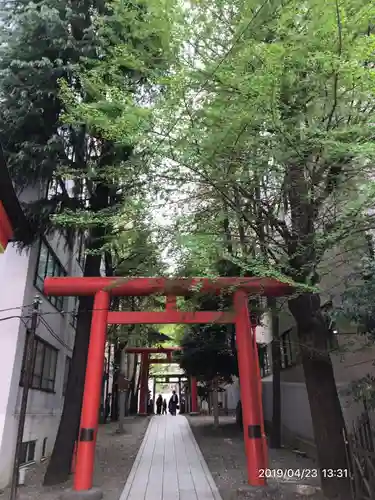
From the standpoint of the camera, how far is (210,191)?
667cm

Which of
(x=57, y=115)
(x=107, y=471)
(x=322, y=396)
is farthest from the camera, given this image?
(x=107, y=471)

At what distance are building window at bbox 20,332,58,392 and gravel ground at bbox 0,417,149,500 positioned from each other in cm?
206

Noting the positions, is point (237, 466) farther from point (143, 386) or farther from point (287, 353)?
point (143, 386)

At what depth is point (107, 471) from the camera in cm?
917

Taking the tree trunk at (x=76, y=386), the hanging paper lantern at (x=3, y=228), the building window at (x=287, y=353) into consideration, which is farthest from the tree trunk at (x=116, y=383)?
the hanging paper lantern at (x=3, y=228)

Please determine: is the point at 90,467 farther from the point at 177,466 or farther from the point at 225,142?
the point at 225,142

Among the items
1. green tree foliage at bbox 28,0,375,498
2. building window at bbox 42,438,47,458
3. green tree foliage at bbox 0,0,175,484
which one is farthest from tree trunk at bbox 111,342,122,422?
green tree foliage at bbox 28,0,375,498

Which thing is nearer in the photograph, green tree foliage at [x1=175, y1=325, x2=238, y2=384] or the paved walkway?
the paved walkway

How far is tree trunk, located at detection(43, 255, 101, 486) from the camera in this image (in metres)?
8.27

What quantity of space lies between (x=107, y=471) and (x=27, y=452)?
222 centimetres

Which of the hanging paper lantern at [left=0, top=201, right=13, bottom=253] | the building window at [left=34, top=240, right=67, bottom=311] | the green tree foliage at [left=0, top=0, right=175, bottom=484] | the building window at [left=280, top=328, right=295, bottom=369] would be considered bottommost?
the building window at [left=280, top=328, right=295, bottom=369]

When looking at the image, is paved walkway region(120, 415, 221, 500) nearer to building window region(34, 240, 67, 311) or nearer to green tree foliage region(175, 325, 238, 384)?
green tree foliage region(175, 325, 238, 384)


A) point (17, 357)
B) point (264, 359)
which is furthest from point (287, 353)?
point (17, 357)

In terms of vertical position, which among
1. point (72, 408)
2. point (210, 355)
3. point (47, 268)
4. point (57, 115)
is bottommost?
point (72, 408)
